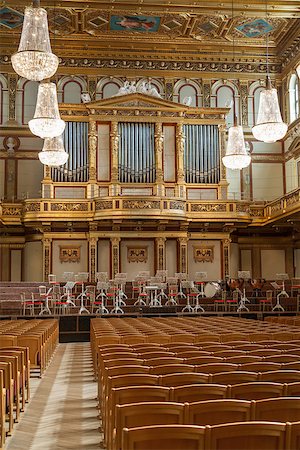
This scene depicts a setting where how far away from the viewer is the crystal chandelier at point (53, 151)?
13.9m

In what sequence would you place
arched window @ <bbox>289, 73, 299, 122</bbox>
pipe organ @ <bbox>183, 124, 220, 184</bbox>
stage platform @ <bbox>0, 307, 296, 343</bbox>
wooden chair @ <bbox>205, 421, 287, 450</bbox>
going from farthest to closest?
arched window @ <bbox>289, 73, 299, 122</bbox> < pipe organ @ <bbox>183, 124, 220, 184</bbox> < stage platform @ <bbox>0, 307, 296, 343</bbox> < wooden chair @ <bbox>205, 421, 287, 450</bbox>

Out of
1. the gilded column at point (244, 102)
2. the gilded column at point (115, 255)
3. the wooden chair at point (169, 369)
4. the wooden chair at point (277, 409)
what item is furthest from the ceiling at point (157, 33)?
the wooden chair at point (277, 409)

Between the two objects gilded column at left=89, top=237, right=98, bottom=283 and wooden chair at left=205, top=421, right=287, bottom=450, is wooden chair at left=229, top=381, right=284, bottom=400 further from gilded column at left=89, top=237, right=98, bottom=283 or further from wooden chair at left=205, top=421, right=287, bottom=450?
gilded column at left=89, top=237, right=98, bottom=283

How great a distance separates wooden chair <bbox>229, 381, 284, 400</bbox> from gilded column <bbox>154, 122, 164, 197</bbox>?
52.4ft

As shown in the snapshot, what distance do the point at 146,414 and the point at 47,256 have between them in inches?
660

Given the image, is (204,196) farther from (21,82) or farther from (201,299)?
(21,82)

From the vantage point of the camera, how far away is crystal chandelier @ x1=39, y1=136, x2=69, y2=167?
1386 centimetres

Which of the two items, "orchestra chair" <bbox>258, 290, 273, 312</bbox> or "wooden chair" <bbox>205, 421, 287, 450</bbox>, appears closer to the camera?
"wooden chair" <bbox>205, 421, 287, 450</bbox>

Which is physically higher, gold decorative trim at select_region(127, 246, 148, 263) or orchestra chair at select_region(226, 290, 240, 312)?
gold decorative trim at select_region(127, 246, 148, 263)

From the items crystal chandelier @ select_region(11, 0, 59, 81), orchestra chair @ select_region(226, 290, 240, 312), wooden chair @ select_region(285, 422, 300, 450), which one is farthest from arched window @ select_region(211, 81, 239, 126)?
wooden chair @ select_region(285, 422, 300, 450)

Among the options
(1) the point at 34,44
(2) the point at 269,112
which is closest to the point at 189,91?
(2) the point at 269,112

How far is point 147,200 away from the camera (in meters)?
18.4

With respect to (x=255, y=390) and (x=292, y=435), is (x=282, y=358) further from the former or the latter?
(x=292, y=435)

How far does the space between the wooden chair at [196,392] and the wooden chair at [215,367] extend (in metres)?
0.69
